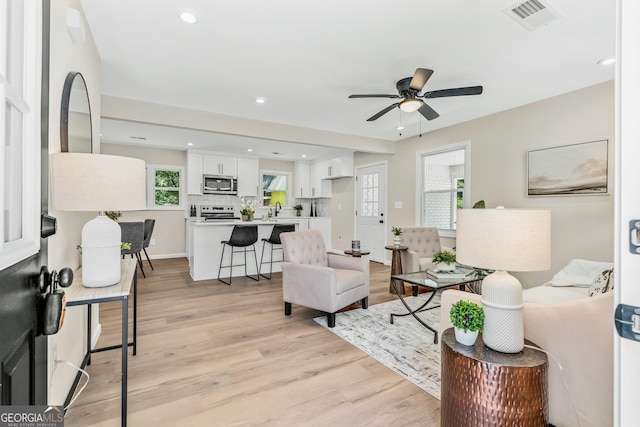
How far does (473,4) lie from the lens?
2.03m

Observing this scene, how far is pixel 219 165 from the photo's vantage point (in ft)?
22.8

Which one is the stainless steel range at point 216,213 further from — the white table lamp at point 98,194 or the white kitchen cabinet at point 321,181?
the white table lamp at point 98,194

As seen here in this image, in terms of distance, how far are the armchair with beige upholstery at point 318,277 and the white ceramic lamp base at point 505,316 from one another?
5.49 feet

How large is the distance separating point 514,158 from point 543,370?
3.55 meters

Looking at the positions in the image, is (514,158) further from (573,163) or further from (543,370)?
(543,370)

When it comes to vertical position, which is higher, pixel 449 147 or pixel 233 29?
pixel 233 29

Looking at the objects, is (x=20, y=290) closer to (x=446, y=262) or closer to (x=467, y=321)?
(x=467, y=321)

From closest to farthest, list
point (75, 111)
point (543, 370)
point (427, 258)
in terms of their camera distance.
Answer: point (543, 370) < point (75, 111) < point (427, 258)

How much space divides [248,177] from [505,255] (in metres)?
6.67

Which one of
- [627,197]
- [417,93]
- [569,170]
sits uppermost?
[417,93]

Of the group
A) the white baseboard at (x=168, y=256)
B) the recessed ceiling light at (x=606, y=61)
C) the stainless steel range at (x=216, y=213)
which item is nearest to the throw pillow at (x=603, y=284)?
the recessed ceiling light at (x=606, y=61)

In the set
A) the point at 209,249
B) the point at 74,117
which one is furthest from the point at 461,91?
the point at 209,249

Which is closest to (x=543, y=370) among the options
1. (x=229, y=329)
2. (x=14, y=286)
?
(x=14, y=286)

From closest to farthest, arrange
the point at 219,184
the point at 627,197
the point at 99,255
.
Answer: the point at 627,197 < the point at 99,255 < the point at 219,184
